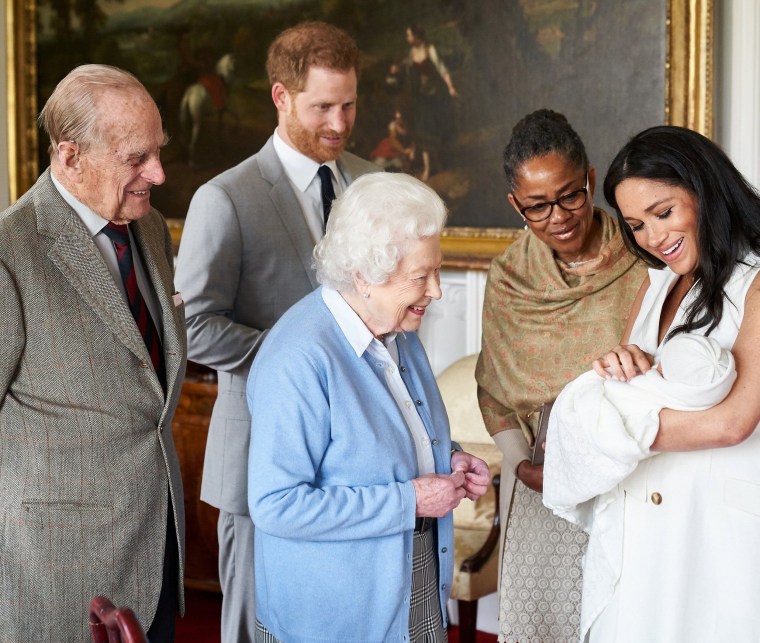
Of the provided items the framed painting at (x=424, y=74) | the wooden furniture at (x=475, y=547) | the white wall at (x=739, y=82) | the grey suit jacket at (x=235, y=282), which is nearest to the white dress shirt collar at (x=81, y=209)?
the grey suit jacket at (x=235, y=282)

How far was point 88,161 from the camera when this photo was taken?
238cm

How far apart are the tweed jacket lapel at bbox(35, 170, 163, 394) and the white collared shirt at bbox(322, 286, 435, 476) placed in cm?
49

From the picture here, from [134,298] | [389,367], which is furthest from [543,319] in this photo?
[134,298]

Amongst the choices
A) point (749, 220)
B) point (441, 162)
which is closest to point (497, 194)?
point (441, 162)

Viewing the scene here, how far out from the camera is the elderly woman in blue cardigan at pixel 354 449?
224cm

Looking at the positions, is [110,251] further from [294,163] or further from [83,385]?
[294,163]

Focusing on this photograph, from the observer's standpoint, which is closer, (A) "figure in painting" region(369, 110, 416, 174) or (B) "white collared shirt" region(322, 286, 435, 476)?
(B) "white collared shirt" region(322, 286, 435, 476)

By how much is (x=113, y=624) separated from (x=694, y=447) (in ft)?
4.11

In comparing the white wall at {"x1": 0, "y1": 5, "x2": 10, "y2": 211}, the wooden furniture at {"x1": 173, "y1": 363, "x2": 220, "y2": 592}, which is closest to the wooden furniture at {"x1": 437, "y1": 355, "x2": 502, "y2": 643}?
the wooden furniture at {"x1": 173, "y1": 363, "x2": 220, "y2": 592}

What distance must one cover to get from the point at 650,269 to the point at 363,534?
1.03 meters

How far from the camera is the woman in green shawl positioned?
2.89m

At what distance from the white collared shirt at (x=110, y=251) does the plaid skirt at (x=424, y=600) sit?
0.87m

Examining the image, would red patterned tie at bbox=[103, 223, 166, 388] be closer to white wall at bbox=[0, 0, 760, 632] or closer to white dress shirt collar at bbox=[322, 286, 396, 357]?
white dress shirt collar at bbox=[322, 286, 396, 357]

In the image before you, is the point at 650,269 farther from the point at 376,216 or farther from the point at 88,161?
the point at 88,161
